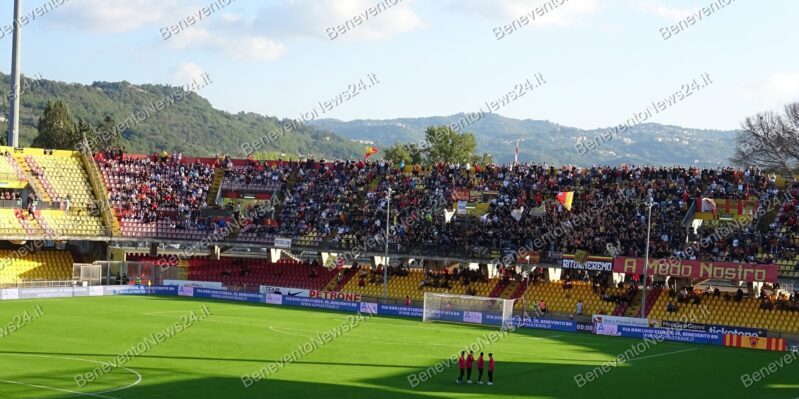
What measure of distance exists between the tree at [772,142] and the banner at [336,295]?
162 ft

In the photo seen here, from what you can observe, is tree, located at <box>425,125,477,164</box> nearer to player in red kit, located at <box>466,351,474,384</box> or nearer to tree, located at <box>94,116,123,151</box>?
tree, located at <box>94,116,123,151</box>

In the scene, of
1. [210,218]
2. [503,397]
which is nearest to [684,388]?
[503,397]

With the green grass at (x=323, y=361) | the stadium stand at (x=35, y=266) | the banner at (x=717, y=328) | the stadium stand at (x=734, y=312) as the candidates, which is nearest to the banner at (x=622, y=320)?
the banner at (x=717, y=328)

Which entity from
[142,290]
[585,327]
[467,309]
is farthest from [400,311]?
[142,290]

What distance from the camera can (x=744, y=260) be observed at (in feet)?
203

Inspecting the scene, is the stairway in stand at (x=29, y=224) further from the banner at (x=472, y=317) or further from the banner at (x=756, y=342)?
the banner at (x=756, y=342)

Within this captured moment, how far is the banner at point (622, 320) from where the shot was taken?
58.4 metres

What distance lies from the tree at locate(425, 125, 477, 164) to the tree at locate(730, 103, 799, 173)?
64810 millimetres

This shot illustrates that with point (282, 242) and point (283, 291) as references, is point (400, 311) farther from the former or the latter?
point (282, 242)

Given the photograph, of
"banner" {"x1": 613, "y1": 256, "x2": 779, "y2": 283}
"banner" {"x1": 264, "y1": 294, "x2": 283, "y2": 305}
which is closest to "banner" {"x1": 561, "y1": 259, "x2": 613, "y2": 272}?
"banner" {"x1": 613, "y1": 256, "x2": 779, "y2": 283}

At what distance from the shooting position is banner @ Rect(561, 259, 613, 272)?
65.0 metres

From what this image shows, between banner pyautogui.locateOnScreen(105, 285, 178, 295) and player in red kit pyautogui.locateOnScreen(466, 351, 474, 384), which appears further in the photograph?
banner pyautogui.locateOnScreen(105, 285, 178, 295)

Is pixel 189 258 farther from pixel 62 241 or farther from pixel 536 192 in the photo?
pixel 536 192

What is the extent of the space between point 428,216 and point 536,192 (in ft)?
28.1
